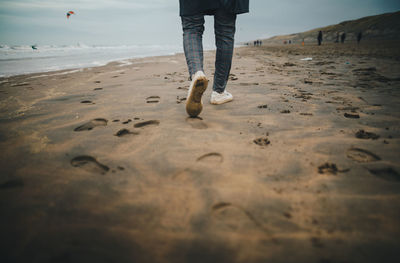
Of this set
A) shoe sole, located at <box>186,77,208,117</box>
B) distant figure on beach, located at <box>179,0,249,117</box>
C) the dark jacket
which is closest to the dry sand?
shoe sole, located at <box>186,77,208,117</box>

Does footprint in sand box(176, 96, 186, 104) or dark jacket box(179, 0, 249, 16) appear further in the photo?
footprint in sand box(176, 96, 186, 104)

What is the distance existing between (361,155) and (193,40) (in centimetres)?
150

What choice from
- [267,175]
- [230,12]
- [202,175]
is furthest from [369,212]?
[230,12]

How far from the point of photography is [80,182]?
3.11 ft

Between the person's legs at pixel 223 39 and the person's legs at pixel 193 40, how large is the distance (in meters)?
0.17

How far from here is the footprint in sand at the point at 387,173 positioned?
0.94 meters

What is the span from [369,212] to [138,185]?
3.23ft

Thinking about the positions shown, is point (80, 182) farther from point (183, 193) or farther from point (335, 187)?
point (335, 187)

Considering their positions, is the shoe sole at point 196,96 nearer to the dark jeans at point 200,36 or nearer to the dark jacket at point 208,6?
the dark jeans at point 200,36

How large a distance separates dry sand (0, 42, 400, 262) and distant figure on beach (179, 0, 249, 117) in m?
0.25

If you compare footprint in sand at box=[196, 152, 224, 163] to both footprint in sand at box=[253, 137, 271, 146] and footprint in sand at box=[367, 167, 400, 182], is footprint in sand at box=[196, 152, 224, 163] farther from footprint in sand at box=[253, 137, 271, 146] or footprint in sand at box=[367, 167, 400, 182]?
footprint in sand at box=[367, 167, 400, 182]

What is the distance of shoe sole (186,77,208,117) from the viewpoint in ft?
4.96

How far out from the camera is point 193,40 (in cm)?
173

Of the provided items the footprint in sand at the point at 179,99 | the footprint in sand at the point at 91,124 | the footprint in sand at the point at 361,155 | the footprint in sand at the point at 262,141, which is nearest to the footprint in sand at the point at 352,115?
the footprint in sand at the point at 361,155
